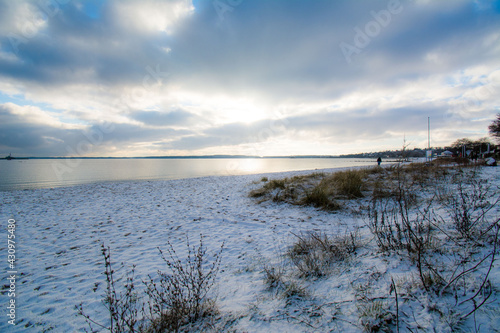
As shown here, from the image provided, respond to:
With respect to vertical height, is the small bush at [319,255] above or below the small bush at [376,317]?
below

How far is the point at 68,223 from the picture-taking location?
793cm

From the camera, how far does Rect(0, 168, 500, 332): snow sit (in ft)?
8.06

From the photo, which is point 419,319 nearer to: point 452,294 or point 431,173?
point 452,294

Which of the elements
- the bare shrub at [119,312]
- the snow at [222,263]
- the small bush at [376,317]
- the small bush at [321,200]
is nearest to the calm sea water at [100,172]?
the snow at [222,263]

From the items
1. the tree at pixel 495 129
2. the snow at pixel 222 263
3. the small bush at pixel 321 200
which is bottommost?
the snow at pixel 222 263

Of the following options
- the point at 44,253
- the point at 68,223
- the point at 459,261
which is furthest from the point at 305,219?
the point at 68,223

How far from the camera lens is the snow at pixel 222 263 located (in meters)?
2.46

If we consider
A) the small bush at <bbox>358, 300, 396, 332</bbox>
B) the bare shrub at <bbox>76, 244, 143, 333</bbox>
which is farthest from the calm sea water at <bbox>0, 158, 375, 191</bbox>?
the small bush at <bbox>358, 300, 396, 332</bbox>

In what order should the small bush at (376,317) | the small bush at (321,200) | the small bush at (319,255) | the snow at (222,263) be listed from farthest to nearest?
the small bush at (321,200) < the small bush at (319,255) < the snow at (222,263) < the small bush at (376,317)

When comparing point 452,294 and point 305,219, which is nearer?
point 452,294

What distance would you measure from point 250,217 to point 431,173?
11672 millimetres

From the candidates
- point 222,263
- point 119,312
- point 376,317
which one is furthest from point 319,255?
point 119,312

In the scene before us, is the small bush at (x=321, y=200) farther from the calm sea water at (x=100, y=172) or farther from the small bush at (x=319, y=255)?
the calm sea water at (x=100, y=172)

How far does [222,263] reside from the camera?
14.8 feet
